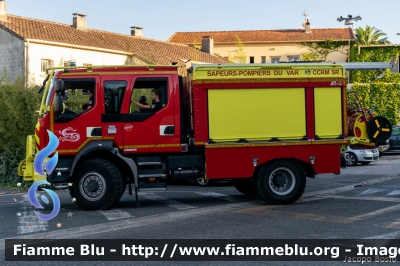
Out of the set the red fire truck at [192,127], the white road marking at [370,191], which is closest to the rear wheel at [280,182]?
the red fire truck at [192,127]

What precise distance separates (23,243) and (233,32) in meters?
57.9

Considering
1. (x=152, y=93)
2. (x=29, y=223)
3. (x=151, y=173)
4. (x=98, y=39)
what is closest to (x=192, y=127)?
(x=152, y=93)

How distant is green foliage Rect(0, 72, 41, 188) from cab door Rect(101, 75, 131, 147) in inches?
256

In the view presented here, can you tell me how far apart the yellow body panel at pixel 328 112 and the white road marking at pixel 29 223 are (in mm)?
5848

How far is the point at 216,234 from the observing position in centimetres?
912

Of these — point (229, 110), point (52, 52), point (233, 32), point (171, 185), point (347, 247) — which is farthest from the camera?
point (233, 32)

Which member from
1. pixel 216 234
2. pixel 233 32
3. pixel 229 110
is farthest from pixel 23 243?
pixel 233 32

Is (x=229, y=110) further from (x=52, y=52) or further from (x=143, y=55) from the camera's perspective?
(x=143, y=55)

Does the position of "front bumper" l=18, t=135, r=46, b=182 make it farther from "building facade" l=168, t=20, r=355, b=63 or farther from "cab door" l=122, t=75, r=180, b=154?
"building facade" l=168, t=20, r=355, b=63

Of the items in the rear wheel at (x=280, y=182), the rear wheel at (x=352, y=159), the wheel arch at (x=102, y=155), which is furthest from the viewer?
the rear wheel at (x=352, y=159)

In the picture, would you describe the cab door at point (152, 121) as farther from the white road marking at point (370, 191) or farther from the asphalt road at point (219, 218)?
the white road marking at point (370, 191)

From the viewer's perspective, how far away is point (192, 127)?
1213 cm

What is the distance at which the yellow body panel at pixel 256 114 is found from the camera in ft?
39.3

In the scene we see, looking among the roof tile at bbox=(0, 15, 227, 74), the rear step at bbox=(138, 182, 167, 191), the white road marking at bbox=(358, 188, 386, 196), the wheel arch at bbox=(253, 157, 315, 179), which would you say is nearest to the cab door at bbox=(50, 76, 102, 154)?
the rear step at bbox=(138, 182, 167, 191)
